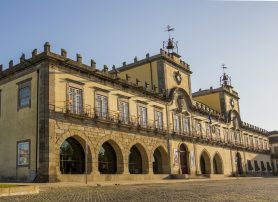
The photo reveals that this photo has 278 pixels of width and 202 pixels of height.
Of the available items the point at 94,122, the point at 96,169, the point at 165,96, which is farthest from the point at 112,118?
the point at 165,96

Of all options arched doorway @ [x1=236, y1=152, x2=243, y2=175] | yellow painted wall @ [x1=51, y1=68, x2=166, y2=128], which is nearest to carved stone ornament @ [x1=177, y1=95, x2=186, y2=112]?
yellow painted wall @ [x1=51, y1=68, x2=166, y2=128]

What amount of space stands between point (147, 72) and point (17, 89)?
1510 centimetres

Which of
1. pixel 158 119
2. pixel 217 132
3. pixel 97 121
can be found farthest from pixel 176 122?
pixel 97 121

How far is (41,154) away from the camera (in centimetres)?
2166

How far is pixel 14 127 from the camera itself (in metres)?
24.4

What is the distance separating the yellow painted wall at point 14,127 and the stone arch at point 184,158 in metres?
17.7

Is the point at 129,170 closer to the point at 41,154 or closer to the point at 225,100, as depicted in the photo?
the point at 41,154

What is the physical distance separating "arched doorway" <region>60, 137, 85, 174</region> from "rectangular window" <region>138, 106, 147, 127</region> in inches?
286

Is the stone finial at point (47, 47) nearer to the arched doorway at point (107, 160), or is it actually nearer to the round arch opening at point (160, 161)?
the arched doorway at point (107, 160)

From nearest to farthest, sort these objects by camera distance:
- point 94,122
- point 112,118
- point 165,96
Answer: point 94,122 < point 112,118 < point 165,96

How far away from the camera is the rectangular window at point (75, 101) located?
2449cm

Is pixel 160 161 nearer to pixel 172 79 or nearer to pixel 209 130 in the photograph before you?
pixel 172 79

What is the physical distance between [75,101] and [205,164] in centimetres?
2323

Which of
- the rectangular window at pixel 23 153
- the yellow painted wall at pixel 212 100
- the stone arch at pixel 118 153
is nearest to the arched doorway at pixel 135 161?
the stone arch at pixel 118 153
